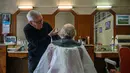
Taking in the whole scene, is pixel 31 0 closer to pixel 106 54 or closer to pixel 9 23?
pixel 9 23

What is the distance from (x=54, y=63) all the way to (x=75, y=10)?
2.82 meters

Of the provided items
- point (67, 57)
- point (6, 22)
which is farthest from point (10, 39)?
point (67, 57)

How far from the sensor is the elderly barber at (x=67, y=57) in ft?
6.73

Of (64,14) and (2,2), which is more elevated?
(2,2)

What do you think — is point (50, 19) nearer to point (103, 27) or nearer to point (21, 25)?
point (21, 25)

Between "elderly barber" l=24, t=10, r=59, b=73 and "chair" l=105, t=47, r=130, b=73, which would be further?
"chair" l=105, t=47, r=130, b=73

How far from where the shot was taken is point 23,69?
4.95 meters

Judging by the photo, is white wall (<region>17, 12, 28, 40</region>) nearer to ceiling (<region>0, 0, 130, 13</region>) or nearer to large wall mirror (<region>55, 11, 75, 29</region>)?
ceiling (<region>0, 0, 130, 13</region>)

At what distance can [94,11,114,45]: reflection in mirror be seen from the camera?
4578 mm

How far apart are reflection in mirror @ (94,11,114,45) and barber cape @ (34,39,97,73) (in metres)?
2.56

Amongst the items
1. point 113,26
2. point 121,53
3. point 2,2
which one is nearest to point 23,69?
point 2,2

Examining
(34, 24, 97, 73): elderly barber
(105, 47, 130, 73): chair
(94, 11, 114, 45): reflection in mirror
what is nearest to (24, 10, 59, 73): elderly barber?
(34, 24, 97, 73): elderly barber

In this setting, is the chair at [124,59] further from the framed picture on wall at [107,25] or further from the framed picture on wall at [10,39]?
the framed picture on wall at [10,39]

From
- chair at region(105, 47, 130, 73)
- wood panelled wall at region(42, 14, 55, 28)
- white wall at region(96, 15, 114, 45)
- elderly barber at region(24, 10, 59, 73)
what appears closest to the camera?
elderly barber at region(24, 10, 59, 73)
